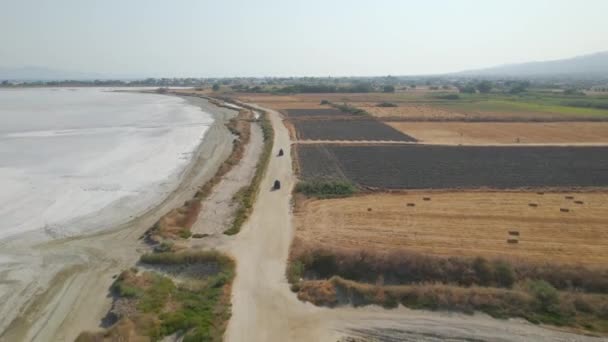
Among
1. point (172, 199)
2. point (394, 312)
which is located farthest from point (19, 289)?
point (394, 312)

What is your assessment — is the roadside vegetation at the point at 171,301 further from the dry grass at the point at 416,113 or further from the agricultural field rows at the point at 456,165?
the dry grass at the point at 416,113

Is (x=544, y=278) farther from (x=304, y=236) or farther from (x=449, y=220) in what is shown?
(x=304, y=236)

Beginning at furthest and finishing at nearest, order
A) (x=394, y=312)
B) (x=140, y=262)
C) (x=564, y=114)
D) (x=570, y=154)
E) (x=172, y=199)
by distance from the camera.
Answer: (x=564, y=114) → (x=570, y=154) → (x=172, y=199) → (x=140, y=262) → (x=394, y=312)

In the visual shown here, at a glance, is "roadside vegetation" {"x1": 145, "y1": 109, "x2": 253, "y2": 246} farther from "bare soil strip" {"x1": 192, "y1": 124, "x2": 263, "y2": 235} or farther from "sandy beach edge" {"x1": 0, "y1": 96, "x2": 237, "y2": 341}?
"sandy beach edge" {"x1": 0, "y1": 96, "x2": 237, "y2": 341}

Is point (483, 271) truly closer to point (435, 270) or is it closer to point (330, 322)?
point (435, 270)

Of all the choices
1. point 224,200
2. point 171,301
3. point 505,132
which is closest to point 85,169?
point 224,200

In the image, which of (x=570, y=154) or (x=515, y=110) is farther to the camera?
(x=515, y=110)

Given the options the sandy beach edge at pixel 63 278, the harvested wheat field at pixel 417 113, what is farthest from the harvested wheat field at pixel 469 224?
the harvested wheat field at pixel 417 113

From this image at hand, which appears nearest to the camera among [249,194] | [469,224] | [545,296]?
[545,296]
